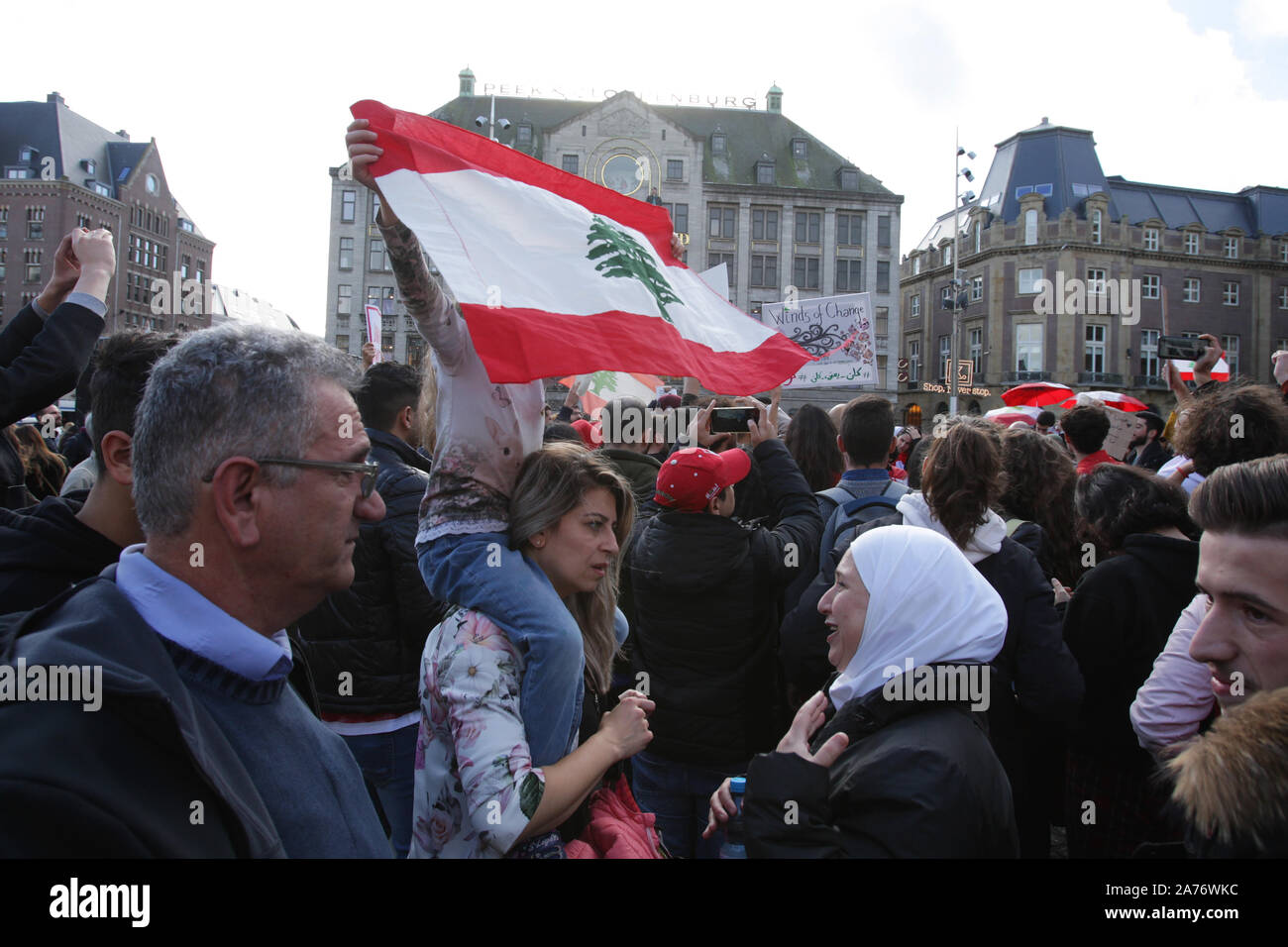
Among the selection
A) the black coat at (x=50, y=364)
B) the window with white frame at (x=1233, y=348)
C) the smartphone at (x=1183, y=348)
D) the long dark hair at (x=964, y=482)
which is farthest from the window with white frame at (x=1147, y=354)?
the black coat at (x=50, y=364)

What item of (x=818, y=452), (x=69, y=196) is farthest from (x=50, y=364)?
(x=69, y=196)

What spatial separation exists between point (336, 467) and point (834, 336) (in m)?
10.0

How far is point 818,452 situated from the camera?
15.7ft

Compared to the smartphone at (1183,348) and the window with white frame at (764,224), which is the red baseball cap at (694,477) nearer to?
the smartphone at (1183,348)

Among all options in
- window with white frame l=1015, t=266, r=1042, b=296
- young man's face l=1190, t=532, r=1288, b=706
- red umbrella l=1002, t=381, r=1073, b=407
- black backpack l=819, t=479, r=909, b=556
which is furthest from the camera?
window with white frame l=1015, t=266, r=1042, b=296

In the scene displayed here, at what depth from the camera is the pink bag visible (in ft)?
7.06

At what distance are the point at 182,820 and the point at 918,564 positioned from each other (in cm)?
176

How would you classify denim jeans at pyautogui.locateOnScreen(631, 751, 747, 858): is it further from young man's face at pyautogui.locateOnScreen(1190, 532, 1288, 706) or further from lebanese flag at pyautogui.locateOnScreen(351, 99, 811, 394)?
young man's face at pyautogui.locateOnScreen(1190, 532, 1288, 706)

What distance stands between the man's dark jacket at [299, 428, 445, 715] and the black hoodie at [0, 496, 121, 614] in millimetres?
1255

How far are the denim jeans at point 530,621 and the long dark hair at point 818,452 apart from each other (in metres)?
2.90

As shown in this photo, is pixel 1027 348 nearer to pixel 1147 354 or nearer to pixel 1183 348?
pixel 1147 354

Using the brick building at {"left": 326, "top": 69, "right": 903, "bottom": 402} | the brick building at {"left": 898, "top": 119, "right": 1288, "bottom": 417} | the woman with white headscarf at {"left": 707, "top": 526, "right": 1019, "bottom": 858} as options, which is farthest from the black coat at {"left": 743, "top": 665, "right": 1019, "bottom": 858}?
the brick building at {"left": 898, "top": 119, "right": 1288, "bottom": 417}

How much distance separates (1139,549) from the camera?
3.19m
